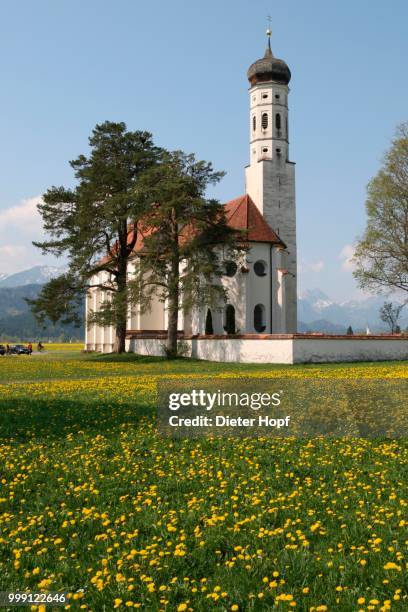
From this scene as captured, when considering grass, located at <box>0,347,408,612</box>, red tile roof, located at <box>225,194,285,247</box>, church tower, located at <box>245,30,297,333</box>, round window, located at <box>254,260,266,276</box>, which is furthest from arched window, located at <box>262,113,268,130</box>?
grass, located at <box>0,347,408,612</box>

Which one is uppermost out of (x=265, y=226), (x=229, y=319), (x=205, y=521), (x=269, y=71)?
(x=269, y=71)

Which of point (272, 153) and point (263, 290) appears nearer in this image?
point (263, 290)

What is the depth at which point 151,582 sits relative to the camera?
14.8 ft

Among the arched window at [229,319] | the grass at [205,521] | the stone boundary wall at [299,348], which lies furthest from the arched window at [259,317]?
the grass at [205,521]

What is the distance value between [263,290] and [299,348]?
54.9 ft

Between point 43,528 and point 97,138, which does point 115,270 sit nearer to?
point 97,138

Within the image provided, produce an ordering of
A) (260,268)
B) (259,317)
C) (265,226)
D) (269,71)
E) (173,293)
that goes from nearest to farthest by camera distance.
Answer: (173,293)
(259,317)
(260,268)
(265,226)
(269,71)

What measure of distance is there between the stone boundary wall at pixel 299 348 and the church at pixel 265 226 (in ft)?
31.0

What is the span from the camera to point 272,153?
56.2 metres

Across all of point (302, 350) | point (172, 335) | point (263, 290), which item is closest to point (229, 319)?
point (263, 290)

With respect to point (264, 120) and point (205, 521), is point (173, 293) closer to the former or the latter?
point (264, 120)

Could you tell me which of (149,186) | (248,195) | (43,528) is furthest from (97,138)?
(43,528)

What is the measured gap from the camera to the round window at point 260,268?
50094 millimetres

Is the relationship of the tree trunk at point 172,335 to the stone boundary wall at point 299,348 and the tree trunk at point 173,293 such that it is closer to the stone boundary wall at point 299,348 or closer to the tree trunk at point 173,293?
the tree trunk at point 173,293
